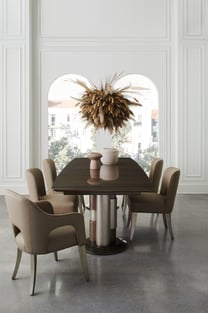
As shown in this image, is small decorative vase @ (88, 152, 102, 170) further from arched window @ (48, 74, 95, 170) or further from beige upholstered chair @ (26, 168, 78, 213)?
arched window @ (48, 74, 95, 170)

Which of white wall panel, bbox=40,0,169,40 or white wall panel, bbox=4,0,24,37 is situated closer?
white wall panel, bbox=4,0,24,37

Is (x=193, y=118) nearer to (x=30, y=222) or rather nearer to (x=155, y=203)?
(x=155, y=203)

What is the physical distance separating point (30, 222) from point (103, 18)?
17.1 ft

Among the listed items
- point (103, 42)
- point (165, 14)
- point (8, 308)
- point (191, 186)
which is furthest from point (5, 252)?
point (165, 14)

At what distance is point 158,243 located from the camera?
12.3 feet

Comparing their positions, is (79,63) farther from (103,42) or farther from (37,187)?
(37,187)

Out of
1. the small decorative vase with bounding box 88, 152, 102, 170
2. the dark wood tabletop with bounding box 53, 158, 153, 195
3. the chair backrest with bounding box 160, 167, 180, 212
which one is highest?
the small decorative vase with bounding box 88, 152, 102, 170

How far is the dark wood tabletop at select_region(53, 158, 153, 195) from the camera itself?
2.86 m

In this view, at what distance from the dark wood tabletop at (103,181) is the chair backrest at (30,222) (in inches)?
17.1

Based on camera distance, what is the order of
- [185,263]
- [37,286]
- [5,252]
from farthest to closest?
[5,252]
[185,263]
[37,286]

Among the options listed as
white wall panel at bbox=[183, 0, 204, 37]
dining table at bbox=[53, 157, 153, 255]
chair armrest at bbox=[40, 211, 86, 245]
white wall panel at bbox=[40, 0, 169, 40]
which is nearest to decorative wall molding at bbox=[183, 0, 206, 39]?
white wall panel at bbox=[183, 0, 204, 37]

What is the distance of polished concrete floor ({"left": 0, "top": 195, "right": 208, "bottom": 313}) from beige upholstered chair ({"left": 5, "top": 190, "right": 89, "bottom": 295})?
0.18m

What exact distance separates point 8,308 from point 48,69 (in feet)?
16.7

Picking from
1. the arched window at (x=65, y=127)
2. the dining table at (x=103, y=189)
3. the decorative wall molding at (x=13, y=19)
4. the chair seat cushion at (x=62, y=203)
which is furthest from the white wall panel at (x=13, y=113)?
the dining table at (x=103, y=189)
